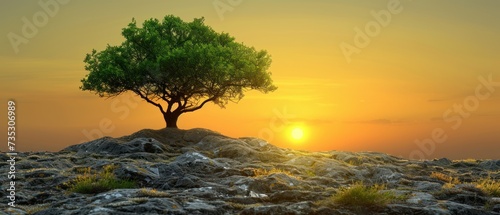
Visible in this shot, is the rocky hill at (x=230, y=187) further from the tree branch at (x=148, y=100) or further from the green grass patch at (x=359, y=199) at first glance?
the tree branch at (x=148, y=100)

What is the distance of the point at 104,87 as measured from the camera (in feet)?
164

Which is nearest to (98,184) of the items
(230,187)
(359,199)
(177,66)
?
(230,187)

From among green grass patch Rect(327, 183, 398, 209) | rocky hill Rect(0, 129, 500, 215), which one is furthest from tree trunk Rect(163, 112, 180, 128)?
green grass patch Rect(327, 183, 398, 209)

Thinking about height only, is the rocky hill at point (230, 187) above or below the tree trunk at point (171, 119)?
below

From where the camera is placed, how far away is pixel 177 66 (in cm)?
4653

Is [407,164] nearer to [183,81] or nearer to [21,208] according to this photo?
[183,81]

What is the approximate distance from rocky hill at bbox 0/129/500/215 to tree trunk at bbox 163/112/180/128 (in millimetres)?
9910

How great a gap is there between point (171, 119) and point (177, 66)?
20.0 ft

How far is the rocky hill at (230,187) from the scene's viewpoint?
19.8 m

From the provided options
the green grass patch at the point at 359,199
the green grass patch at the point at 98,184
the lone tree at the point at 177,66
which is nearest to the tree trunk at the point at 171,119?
the lone tree at the point at 177,66

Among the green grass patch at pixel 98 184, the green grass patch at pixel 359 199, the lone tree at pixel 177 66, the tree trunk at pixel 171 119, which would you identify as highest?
the lone tree at pixel 177 66

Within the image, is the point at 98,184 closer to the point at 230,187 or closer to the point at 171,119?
the point at 230,187

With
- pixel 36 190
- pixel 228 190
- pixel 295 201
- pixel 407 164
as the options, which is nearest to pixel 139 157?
pixel 36 190

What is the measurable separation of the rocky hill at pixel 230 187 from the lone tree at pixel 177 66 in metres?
9.18
